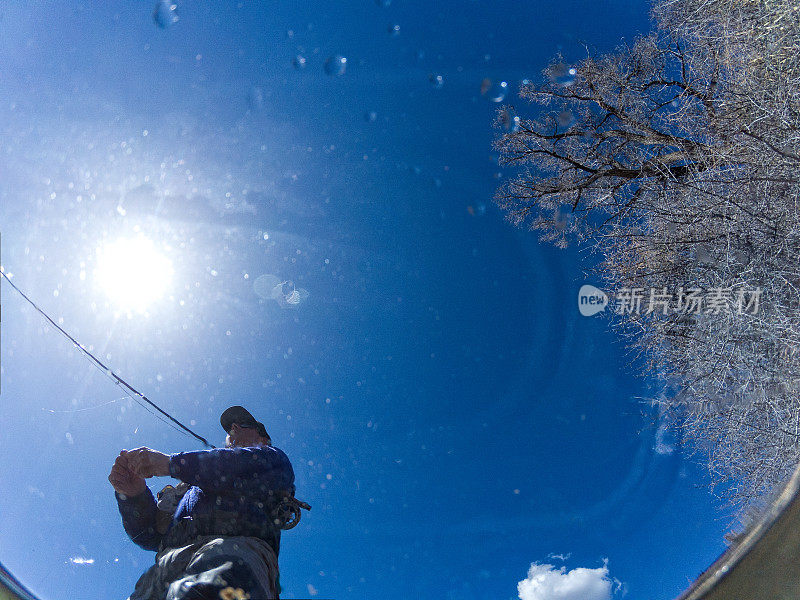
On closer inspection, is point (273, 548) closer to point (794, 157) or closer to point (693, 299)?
point (693, 299)

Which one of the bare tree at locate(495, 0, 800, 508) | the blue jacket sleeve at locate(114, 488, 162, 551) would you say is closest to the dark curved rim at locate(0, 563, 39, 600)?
the blue jacket sleeve at locate(114, 488, 162, 551)

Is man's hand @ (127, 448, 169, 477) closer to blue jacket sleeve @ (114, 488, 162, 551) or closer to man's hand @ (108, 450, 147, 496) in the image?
man's hand @ (108, 450, 147, 496)

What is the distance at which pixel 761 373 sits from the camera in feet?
6.82

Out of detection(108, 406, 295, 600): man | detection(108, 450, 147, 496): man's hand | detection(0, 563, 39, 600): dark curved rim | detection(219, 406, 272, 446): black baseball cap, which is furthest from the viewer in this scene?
detection(0, 563, 39, 600): dark curved rim

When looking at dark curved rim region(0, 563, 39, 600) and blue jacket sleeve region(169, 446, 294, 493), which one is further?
dark curved rim region(0, 563, 39, 600)

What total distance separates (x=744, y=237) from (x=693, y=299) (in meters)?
0.38

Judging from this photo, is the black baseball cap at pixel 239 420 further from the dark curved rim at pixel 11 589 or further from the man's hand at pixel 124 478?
the dark curved rim at pixel 11 589

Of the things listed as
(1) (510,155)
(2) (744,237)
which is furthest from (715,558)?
(1) (510,155)

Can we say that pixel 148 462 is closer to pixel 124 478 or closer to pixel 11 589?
pixel 124 478

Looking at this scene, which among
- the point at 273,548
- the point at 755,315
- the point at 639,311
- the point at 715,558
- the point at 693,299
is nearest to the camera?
the point at 273,548

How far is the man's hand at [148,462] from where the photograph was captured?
0.99 meters

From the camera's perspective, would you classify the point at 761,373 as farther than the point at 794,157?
Yes

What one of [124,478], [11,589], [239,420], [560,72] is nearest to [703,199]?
[560,72]

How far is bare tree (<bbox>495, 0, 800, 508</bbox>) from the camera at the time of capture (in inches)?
79.0
